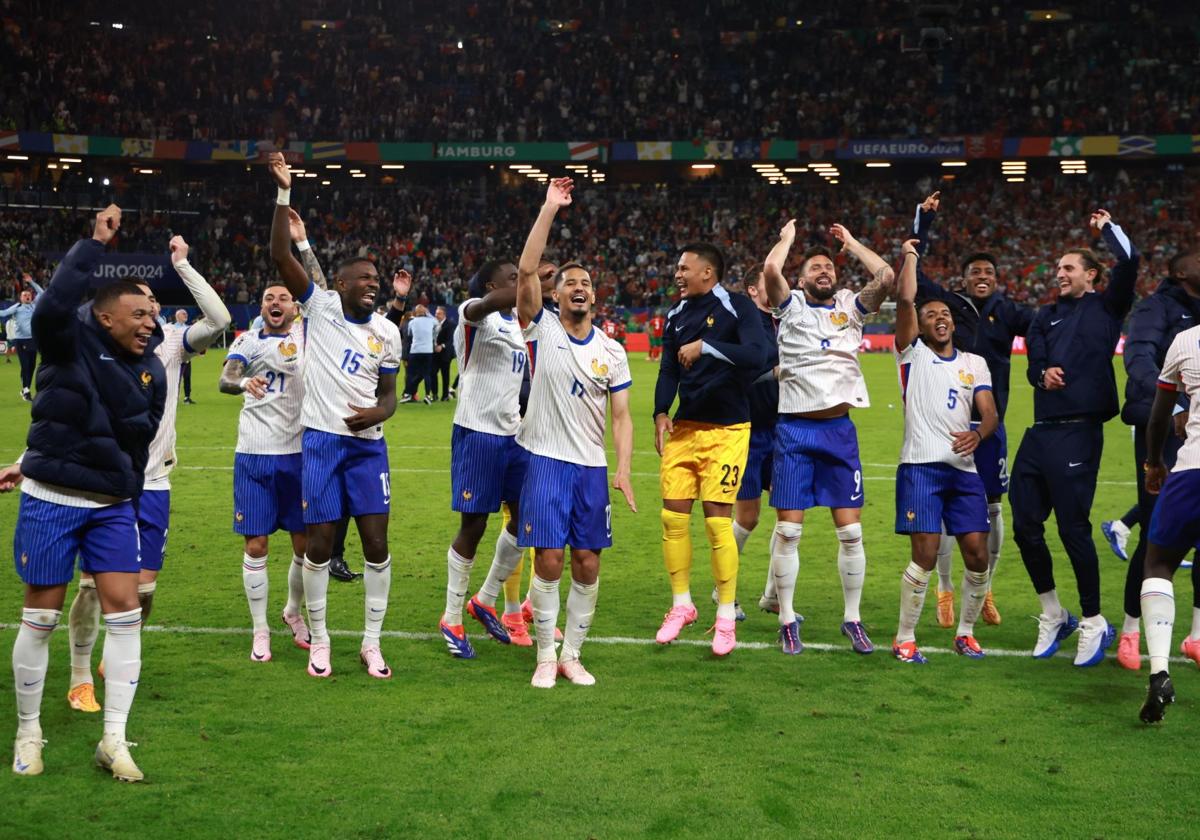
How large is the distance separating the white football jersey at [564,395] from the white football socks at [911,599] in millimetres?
2119

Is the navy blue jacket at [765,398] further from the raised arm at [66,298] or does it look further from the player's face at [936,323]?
the raised arm at [66,298]

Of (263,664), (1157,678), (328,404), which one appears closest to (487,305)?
(328,404)

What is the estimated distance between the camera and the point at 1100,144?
50.8 metres

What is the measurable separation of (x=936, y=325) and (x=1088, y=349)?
95 centimetres

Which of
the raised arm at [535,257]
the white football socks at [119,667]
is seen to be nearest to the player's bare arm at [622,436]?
the raised arm at [535,257]

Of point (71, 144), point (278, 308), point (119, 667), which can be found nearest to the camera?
point (119, 667)

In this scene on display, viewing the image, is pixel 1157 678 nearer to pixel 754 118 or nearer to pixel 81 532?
pixel 81 532

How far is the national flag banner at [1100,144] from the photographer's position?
5056 centimetres

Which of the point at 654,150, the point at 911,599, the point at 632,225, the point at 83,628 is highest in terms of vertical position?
the point at 654,150

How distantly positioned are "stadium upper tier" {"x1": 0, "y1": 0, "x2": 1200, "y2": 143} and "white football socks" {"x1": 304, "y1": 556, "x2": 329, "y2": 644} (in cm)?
4963

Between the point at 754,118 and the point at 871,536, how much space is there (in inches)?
1807

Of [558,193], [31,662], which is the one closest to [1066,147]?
[558,193]

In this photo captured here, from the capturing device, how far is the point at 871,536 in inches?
474

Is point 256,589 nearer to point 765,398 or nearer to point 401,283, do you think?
point 401,283
